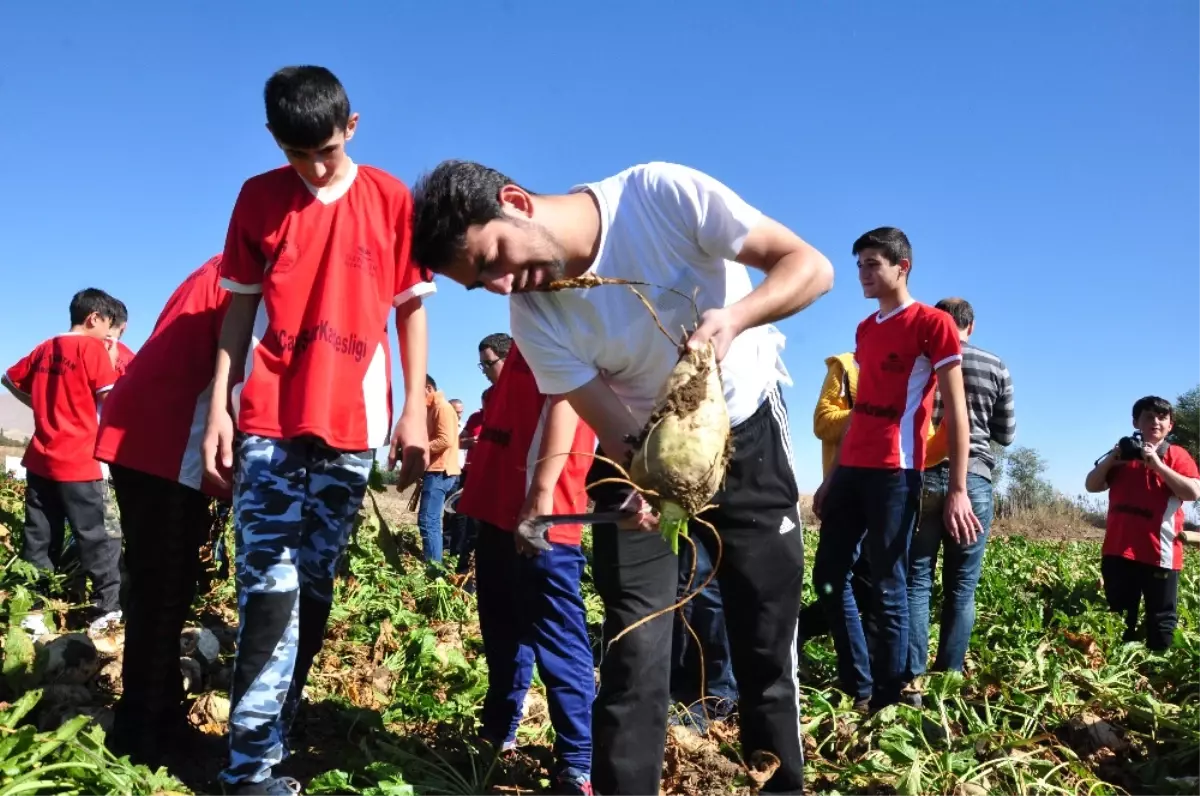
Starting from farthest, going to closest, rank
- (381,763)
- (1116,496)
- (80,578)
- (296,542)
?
(1116,496) → (80,578) → (381,763) → (296,542)

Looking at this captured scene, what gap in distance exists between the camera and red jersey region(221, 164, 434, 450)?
2.54 m

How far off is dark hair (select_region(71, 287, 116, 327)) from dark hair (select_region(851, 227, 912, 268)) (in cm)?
448

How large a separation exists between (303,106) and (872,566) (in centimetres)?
299

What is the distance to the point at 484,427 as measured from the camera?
367 cm

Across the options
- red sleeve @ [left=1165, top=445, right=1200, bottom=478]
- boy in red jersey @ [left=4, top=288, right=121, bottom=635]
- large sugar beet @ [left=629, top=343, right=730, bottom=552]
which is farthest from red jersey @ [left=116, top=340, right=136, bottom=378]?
red sleeve @ [left=1165, top=445, right=1200, bottom=478]

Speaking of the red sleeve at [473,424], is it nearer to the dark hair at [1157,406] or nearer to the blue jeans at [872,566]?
the blue jeans at [872,566]

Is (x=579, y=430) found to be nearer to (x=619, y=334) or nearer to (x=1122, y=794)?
(x=619, y=334)

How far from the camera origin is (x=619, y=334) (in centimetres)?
239

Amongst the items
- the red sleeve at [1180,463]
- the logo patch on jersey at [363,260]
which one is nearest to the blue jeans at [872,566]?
the logo patch on jersey at [363,260]

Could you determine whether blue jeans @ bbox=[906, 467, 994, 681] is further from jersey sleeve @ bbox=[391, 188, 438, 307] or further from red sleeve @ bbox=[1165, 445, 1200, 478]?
jersey sleeve @ bbox=[391, 188, 438, 307]

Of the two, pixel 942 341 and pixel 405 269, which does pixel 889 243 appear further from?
pixel 405 269

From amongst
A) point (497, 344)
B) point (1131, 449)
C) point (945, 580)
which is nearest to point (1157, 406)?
point (1131, 449)

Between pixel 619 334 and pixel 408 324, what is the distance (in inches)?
34.3

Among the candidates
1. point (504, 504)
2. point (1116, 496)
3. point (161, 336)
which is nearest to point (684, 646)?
point (504, 504)
